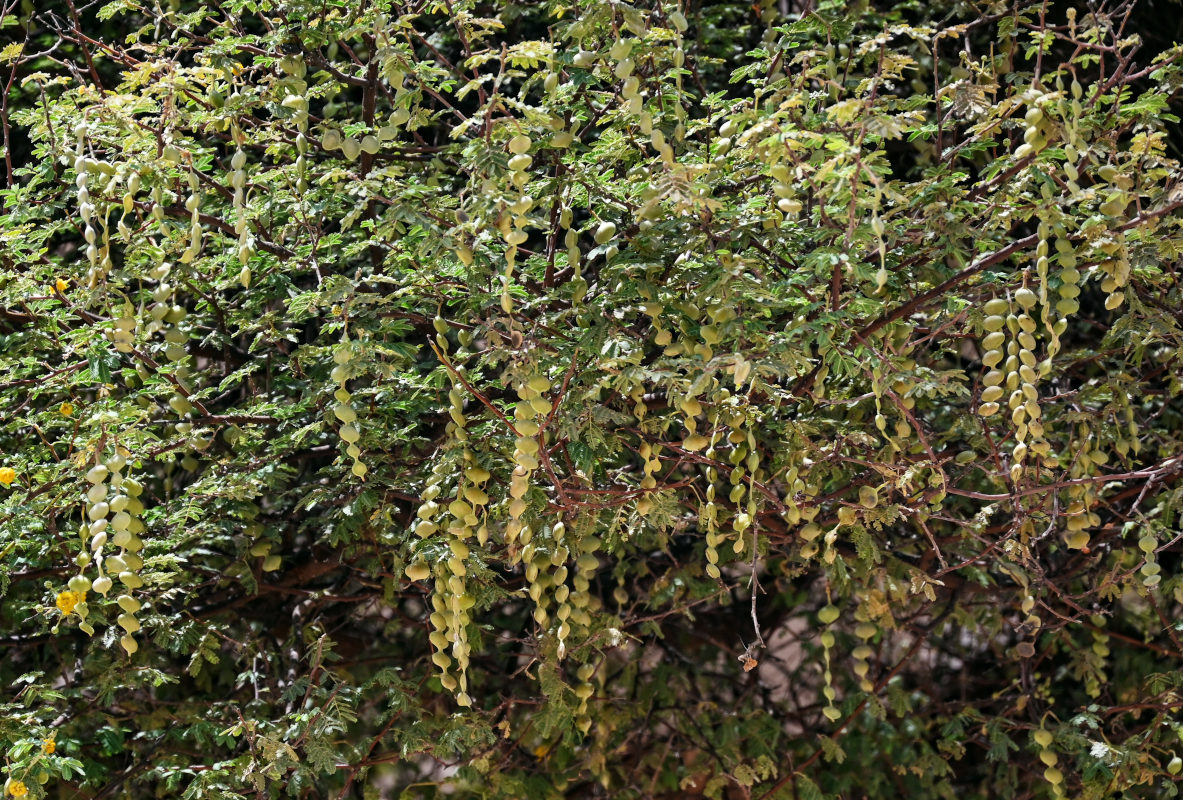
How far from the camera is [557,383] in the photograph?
2.28m

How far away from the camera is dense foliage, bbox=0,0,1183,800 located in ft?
6.71

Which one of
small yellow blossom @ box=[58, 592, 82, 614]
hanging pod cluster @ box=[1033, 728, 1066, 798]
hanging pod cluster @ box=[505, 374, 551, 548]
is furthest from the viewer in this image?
hanging pod cluster @ box=[1033, 728, 1066, 798]

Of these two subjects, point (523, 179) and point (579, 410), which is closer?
point (523, 179)

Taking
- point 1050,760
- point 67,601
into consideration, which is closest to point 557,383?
point 67,601

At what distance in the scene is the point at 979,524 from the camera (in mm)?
2564

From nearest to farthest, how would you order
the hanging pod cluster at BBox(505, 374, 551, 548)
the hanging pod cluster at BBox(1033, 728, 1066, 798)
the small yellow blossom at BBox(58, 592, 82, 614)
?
the hanging pod cluster at BBox(505, 374, 551, 548), the small yellow blossom at BBox(58, 592, 82, 614), the hanging pod cluster at BBox(1033, 728, 1066, 798)

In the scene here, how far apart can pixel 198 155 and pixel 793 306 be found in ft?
3.82

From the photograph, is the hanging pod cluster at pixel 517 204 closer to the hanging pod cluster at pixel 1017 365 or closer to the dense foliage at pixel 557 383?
the dense foliage at pixel 557 383

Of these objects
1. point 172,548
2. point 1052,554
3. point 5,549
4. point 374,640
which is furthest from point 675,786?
point 5,549

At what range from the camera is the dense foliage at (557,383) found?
204 centimetres

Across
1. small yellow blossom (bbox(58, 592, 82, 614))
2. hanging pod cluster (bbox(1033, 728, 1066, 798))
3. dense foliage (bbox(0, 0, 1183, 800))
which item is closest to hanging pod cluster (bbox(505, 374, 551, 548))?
dense foliage (bbox(0, 0, 1183, 800))

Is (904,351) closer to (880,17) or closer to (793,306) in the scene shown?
(793,306)

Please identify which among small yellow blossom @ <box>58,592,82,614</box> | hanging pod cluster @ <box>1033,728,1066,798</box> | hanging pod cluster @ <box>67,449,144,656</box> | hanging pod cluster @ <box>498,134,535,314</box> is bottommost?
hanging pod cluster @ <box>1033,728,1066,798</box>

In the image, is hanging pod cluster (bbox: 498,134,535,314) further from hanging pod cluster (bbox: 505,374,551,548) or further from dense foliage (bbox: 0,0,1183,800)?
hanging pod cluster (bbox: 505,374,551,548)
